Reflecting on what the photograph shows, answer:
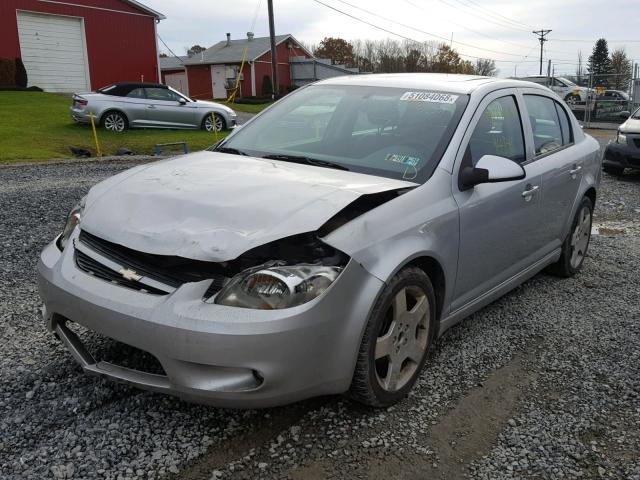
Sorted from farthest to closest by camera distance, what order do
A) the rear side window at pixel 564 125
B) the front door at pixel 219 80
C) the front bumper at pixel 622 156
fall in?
the front door at pixel 219 80
the front bumper at pixel 622 156
the rear side window at pixel 564 125

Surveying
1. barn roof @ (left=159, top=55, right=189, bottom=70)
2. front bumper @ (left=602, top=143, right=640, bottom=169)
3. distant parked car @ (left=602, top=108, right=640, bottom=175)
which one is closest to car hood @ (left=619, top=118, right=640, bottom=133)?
distant parked car @ (left=602, top=108, right=640, bottom=175)

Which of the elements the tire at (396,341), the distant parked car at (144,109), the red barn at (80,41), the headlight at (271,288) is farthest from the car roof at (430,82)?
the red barn at (80,41)

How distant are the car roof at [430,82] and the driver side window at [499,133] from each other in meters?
0.16

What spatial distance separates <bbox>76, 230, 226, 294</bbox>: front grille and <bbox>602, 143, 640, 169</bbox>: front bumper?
33.3 feet

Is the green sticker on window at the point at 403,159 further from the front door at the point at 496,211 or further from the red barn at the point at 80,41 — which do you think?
the red barn at the point at 80,41

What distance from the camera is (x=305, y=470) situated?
8.41 feet

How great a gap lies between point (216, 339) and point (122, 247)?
2.37 ft

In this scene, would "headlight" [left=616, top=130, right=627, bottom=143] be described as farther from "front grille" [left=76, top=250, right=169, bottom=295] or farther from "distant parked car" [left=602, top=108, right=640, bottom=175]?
"front grille" [left=76, top=250, right=169, bottom=295]

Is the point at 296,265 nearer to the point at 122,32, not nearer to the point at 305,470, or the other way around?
the point at 305,470

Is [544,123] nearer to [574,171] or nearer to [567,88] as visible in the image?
[574,171]

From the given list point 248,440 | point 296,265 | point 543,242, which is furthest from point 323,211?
point 543,242

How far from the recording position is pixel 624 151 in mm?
10680

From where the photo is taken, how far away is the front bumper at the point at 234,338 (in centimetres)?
241

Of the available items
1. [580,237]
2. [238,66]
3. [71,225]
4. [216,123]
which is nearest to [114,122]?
[216,123]
